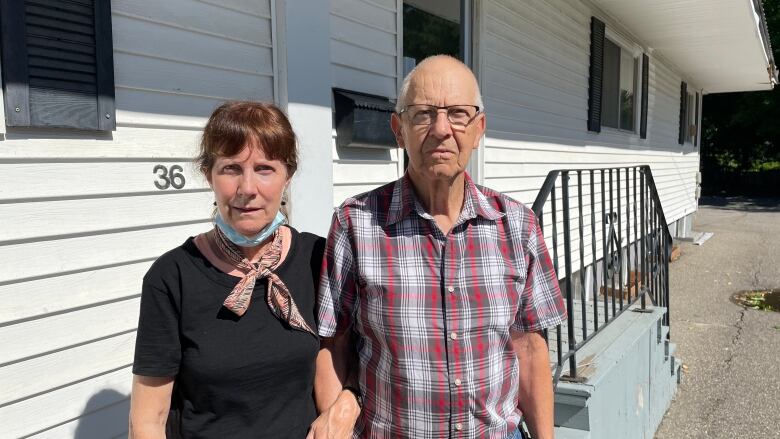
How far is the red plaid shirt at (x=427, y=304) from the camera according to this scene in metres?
1.53

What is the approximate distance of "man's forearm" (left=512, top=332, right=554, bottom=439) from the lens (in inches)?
69.1

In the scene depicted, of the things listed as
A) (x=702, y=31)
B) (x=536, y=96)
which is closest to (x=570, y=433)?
(x=536, y=96)

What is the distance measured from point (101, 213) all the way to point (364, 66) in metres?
1.84

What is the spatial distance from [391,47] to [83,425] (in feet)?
8.76

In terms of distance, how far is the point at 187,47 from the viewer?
248 centimetres

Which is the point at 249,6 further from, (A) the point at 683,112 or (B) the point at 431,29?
(A) the point at 683,112

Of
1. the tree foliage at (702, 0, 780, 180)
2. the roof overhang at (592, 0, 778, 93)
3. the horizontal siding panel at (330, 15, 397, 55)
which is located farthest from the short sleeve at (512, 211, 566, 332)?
the tree foliage at (702, 0, 780, 180)

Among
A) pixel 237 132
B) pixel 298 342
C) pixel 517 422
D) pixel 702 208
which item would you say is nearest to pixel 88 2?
pixel 237 132

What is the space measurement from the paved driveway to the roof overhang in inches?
138

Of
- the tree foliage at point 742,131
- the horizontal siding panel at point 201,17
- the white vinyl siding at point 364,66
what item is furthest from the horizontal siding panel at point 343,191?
the tree foliage at point 742,131

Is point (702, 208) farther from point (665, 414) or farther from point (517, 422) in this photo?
point (517, 422)

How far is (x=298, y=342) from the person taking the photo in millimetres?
1497

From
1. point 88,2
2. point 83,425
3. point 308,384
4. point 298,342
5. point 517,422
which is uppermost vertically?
point 88,2

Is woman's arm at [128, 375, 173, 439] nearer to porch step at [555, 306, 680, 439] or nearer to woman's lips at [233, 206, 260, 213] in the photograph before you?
woman's lips at [233, 206, 260, 213]
